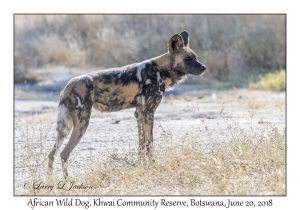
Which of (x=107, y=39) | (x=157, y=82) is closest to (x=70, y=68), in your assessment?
(x=107, y=39)

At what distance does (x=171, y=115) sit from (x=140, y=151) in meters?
4.84

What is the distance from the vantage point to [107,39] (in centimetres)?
2189

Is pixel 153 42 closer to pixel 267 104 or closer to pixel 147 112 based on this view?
pixel 267 104

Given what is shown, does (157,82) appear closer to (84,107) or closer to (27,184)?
(84,107)

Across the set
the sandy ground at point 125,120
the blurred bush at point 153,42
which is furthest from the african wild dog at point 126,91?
the blurred bush at point 153,42

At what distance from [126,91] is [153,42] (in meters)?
13.8

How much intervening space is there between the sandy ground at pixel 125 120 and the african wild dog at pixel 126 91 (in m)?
0.25

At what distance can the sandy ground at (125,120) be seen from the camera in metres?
8.24

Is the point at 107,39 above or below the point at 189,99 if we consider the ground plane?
above

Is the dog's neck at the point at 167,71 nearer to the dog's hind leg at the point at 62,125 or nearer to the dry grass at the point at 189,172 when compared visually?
the dry grass at the point at 189,172

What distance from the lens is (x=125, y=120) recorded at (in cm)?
1164
